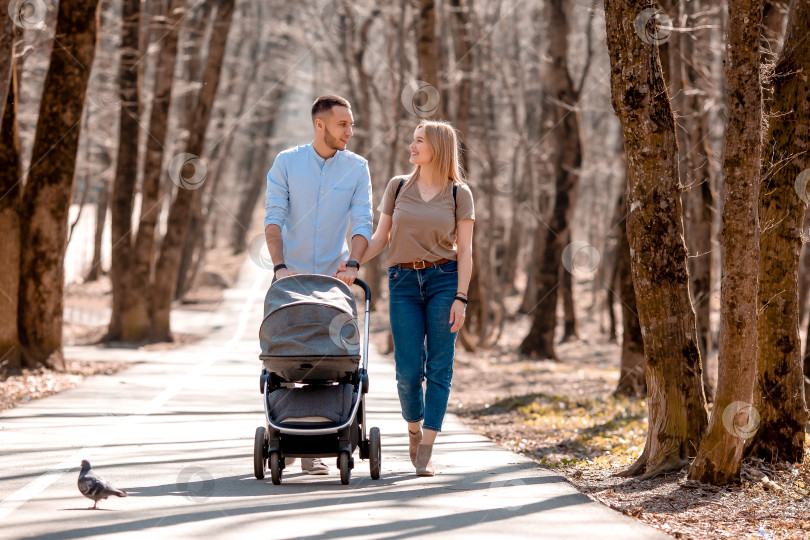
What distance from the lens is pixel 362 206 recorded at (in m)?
6.68

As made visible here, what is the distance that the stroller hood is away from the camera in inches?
233

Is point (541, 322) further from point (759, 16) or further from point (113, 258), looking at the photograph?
point (759, 16)

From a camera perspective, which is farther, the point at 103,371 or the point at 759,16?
the point at 103,371

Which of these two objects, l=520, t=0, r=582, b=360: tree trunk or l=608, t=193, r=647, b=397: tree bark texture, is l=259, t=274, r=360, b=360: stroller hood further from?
l=520, t=0, r=582, b=360: tree trunk

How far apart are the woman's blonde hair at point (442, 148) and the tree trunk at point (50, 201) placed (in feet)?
25.9

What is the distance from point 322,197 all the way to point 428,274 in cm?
86

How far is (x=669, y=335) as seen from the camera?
6969 mm

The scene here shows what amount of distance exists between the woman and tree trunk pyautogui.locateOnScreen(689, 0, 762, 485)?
1.65m

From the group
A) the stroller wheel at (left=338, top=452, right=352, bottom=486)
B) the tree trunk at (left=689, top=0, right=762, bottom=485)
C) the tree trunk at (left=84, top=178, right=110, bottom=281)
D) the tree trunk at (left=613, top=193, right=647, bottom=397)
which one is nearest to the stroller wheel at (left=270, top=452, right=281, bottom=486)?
the stroller wheel at (left=338, top=452, right=352, bottom=486)

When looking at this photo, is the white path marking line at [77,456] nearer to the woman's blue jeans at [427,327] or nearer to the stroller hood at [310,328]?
the stroller hood at [310,328]

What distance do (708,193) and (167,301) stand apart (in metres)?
12.8

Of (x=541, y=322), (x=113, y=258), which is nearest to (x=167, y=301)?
(x=113, y=258)

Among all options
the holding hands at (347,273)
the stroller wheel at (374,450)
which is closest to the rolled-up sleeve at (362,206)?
the holding hands at (347,273)

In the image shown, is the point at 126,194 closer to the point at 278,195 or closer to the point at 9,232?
the point at 9,232
